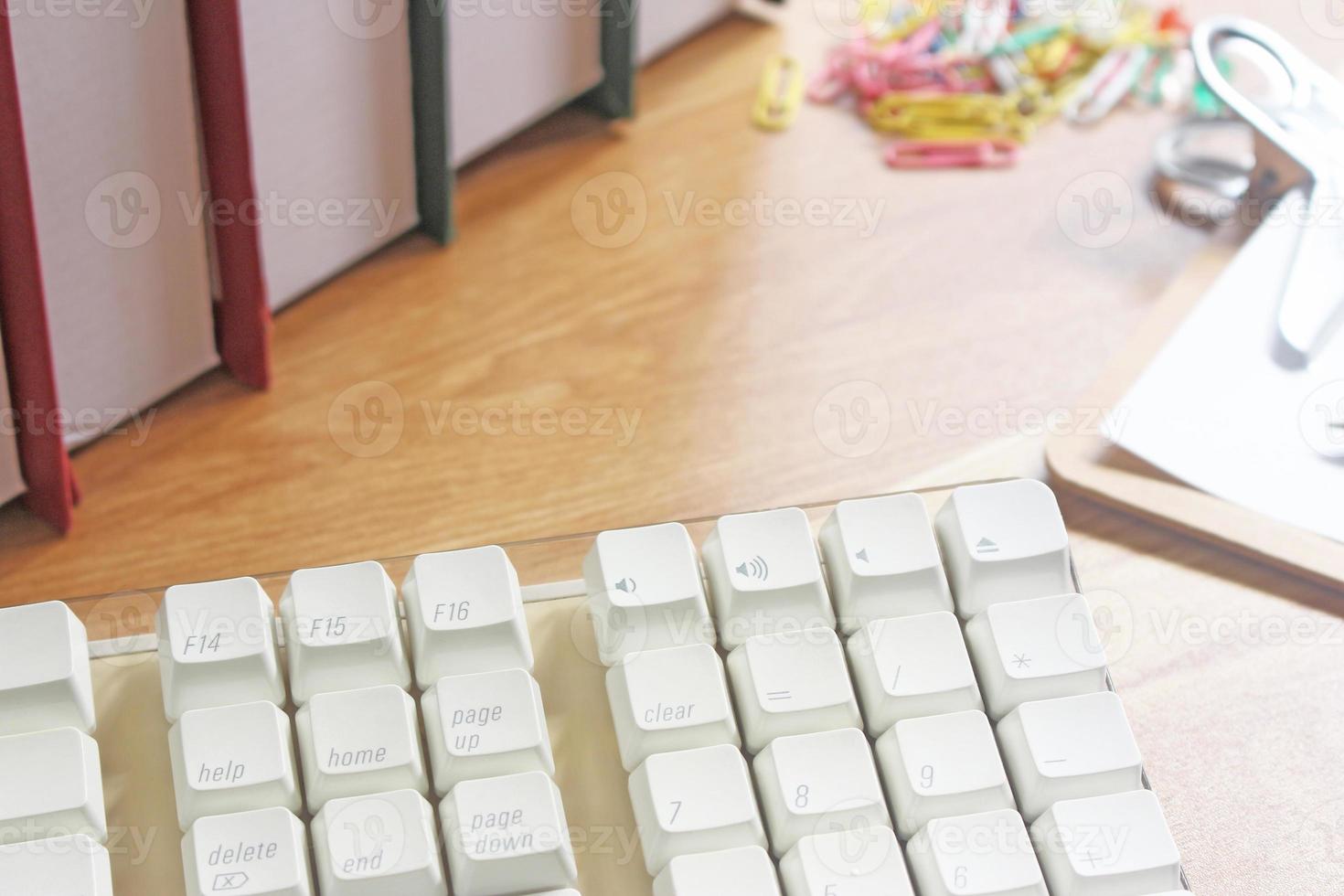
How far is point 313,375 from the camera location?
0.71 m

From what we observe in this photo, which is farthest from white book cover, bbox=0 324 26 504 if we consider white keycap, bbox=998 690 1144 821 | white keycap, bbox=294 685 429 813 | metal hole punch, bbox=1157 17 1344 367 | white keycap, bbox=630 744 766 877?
metal hole punch, bbox=1157 17 1344 367

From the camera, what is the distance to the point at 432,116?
73 centimetres

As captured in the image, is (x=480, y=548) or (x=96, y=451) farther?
→ (x=96, y=451)

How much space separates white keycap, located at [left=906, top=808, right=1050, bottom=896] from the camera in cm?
49

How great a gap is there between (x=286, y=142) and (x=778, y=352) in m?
0.26

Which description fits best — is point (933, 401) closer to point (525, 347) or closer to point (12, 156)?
point (525, 347)

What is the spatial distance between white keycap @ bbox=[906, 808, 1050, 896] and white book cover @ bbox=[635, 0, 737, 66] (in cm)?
49

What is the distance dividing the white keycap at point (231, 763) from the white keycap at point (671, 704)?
115 mm

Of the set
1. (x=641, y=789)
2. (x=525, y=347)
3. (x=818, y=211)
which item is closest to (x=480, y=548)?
(x=641, y=789)

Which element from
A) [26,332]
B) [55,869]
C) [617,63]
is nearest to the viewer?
[55,869]

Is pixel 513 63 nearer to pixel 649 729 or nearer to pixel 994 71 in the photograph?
pixel 994 71

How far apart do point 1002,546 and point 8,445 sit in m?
0.41

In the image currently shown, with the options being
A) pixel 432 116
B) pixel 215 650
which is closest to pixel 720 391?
pixel 432 116

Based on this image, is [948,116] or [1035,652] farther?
[948,116]
